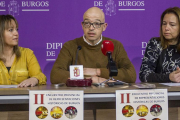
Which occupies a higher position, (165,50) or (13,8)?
(13,8)

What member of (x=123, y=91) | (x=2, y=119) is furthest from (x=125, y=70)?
(x=2, y=119)

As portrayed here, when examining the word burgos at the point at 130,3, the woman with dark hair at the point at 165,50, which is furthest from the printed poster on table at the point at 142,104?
the word burgos at the point at 130,3

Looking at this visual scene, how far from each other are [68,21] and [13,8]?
2.34ft

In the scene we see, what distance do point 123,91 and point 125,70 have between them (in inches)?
29.9

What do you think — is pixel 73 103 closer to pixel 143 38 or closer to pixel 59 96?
pixel 59 96

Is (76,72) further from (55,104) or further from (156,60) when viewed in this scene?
(156,60)

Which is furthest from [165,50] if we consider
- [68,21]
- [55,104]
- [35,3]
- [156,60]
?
[35,3]

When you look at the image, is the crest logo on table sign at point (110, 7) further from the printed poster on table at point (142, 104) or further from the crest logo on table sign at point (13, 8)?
the printed poster on table at point (142, 104)

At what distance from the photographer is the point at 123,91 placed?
185 centimetres

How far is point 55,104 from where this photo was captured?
1832 millimetres

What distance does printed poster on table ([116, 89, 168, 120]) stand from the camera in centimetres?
185

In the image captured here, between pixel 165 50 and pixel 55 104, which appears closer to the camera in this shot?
pixel 55 104

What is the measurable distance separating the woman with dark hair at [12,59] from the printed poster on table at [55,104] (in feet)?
2.64

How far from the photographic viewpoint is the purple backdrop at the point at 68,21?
359cm
